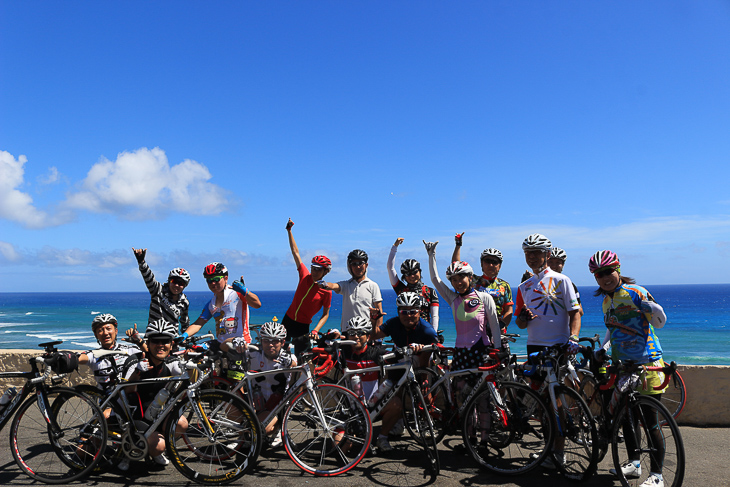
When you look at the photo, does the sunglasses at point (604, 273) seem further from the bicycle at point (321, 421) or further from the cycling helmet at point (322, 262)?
the cycling helmet at point (322, 262)

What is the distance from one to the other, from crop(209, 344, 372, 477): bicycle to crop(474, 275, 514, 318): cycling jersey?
2.43 m

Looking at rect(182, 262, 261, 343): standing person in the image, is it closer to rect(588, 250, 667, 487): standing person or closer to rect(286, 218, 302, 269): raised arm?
rect(286, 218, 302, 269): raised arm

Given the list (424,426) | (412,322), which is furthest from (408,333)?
(424,426)

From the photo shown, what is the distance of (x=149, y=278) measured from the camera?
22.5 feet

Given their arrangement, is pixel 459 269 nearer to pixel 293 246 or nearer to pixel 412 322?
pixel 412 322

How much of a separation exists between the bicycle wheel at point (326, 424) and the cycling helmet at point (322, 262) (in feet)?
6.47

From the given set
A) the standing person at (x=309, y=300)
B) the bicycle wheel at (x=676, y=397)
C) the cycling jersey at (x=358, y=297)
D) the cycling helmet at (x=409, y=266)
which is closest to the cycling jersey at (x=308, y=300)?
the standing person at (x=309, y=300)

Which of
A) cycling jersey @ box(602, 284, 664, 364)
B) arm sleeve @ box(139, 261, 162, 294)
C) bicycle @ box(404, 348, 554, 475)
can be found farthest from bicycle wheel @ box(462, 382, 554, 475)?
arm sleeve @ box(139, 261, 162, 294)

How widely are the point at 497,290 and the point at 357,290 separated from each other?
1880 millimetres

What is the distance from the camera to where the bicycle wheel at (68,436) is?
15.1ft

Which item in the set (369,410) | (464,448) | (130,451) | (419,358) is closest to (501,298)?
(419,358)

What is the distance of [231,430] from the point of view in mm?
4719

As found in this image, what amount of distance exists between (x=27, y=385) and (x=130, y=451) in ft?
3.93

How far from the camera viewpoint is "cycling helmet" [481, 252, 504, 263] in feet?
20.1
